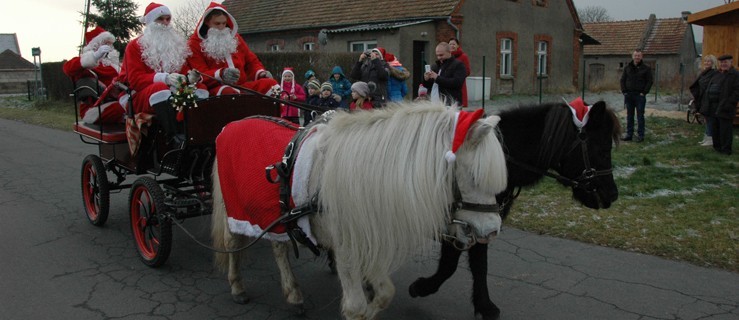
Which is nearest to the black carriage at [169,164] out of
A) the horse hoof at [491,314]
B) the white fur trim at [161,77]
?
the white fur trim at [161,77]

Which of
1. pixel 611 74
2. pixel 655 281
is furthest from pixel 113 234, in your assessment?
pixel 611 74

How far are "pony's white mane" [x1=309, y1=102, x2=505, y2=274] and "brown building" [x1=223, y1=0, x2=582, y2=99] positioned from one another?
55.6 feet

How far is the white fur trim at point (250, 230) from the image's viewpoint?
3.53 metres

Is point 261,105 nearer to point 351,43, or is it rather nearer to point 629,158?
point 629,158

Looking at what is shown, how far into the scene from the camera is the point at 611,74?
4025 cm

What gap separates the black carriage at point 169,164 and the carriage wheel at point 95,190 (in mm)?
14

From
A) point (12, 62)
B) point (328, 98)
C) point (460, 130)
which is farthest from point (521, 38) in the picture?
point (12, 62)

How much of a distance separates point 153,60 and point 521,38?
21084mm

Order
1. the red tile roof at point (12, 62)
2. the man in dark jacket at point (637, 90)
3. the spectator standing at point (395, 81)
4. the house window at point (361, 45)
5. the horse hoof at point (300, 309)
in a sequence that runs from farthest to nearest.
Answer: the red tile roof at point (12, 62)
the house window at point (361, 45)
the man in dark jacket at point (637, 90)
the spectator standing at point (395, 81)
the horse hoof at point (300, 309)

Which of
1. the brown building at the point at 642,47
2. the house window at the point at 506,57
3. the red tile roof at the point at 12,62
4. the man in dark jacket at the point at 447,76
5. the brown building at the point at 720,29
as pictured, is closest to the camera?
the man in dark jacket at the point at 447,76

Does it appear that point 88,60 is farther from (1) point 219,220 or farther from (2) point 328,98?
(2) point 328,98

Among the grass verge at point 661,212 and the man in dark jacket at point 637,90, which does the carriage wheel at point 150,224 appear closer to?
the grass verge at point 661,212

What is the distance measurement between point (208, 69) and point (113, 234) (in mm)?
2025

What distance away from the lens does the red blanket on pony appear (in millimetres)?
3510
